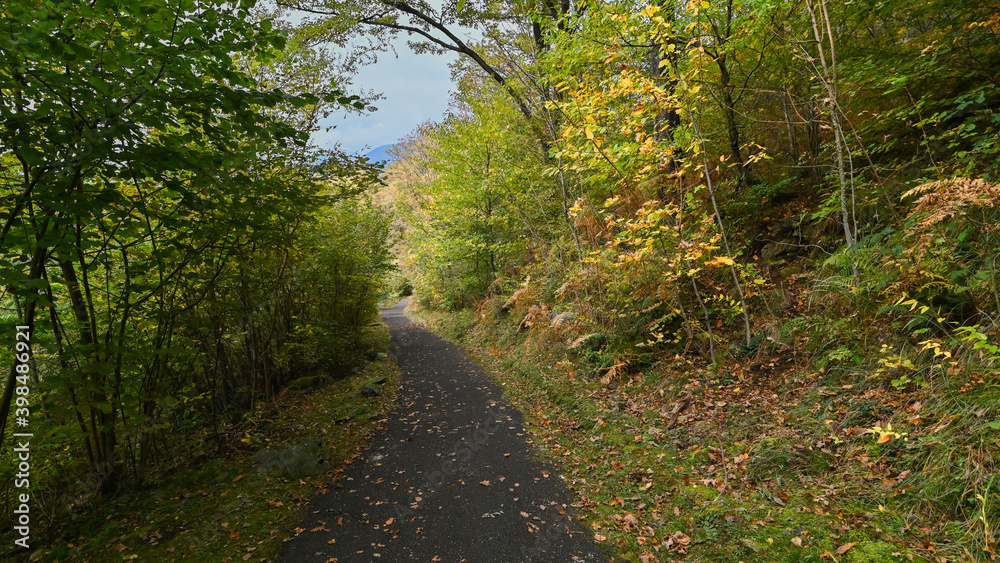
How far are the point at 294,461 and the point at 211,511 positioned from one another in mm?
1077

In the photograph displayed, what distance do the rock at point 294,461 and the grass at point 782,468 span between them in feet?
10.5

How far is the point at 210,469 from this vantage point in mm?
5195

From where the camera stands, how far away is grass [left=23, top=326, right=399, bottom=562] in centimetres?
366

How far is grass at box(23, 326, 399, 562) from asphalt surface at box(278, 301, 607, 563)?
0.30 metres

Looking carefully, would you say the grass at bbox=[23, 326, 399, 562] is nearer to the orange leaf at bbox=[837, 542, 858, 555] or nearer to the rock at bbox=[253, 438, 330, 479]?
the rock at bbox=[253, 438, 330, 479]

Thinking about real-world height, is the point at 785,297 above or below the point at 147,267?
below

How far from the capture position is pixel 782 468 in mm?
3820

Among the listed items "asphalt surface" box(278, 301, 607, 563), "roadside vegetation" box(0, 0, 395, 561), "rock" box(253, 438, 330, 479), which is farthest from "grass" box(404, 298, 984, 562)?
"roadside vegetation" box(0, 0, 395, 561)

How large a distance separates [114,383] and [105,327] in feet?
2.01

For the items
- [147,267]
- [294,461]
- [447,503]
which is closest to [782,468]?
[447,503]

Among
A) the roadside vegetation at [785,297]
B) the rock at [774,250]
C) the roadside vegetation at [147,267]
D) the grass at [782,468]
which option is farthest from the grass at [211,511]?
the rock at [774,250]

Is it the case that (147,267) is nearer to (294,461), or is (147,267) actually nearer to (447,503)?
(294,461)

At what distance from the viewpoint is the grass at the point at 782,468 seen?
2.86 metres

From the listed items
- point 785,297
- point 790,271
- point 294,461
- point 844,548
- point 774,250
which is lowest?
point 844,548
